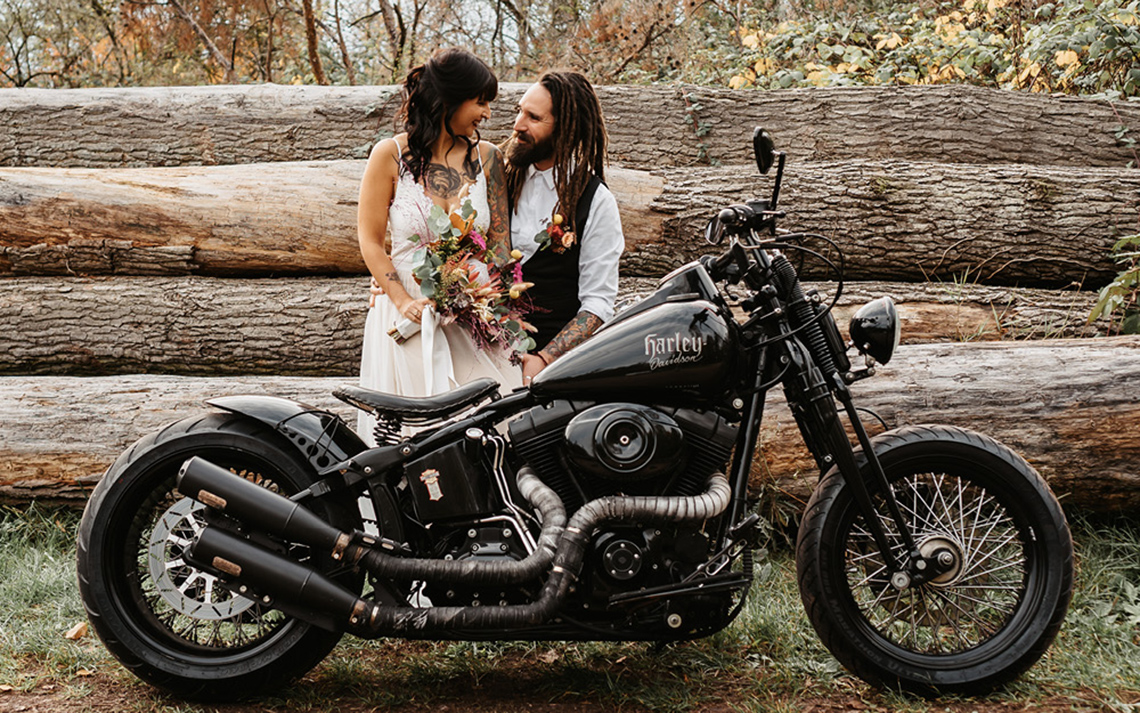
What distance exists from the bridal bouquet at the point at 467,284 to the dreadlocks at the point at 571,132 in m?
0.35

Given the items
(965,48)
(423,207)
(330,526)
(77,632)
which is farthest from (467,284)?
(965,48)

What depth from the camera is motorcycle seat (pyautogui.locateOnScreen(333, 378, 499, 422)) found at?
2.81m

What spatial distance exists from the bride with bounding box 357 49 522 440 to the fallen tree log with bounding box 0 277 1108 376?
1775mm

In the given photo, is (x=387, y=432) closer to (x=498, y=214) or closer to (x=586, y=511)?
(x=586, y=511)

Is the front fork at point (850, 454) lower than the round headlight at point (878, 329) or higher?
lower

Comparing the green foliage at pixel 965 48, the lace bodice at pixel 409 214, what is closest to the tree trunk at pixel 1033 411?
the lace bodice at pixel 409 214

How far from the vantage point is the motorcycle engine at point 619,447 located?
272 centimetres

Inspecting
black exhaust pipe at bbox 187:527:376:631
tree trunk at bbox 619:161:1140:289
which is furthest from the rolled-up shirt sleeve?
tree trunk at bbox 619:161:1140:289

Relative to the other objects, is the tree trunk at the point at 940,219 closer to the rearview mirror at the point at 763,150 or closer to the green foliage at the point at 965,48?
the green foliage at the point at 965,48

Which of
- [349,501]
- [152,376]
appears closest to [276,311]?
[152,376]

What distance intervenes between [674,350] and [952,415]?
6.34 ft

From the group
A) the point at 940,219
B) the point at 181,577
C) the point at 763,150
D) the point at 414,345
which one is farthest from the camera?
the point at 940,219

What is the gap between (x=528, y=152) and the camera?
140 inches

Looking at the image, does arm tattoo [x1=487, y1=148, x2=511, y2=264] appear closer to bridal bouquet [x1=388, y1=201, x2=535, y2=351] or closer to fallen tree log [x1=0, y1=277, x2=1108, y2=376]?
bridal bouquet [x1=388, y1=201, x2=535, y2=351]
